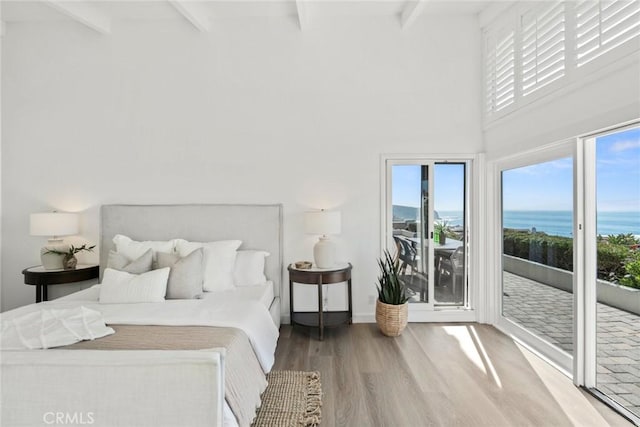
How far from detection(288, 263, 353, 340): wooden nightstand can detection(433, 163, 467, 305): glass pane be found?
3.74 ft

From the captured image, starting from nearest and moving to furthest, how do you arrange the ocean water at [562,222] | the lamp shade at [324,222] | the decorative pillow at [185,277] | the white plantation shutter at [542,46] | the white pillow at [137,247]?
the ocean water at [562,222], the white plantation shutter at [542,46], the decorative pillow at [185,277], the white pillow at [137,247], the lamp shade at [324,222]

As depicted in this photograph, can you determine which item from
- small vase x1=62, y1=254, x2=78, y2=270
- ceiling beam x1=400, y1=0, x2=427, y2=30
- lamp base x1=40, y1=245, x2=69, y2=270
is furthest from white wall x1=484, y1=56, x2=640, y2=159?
lamp base x1=40, y1=245, x2=69, y2=270

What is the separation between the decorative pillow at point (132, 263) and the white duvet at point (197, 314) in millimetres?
323

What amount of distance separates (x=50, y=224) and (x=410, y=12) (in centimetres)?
438

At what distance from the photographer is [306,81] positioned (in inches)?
134

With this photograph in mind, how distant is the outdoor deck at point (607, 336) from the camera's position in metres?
1.90

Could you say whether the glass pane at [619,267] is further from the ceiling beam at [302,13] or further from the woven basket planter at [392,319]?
the ceiling beam at [302,13]

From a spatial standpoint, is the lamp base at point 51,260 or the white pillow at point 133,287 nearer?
the white pillow at point 133,287

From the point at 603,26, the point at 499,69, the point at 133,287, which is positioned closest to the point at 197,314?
the point at 133,287

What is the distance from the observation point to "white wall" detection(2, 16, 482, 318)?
3.39 m

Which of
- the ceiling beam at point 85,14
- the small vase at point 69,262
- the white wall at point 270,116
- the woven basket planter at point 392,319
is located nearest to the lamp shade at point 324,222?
the white wall at point 270,116

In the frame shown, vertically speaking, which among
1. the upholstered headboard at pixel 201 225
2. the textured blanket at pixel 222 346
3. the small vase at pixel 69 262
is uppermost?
the upholstered headboard at pixel 201 225

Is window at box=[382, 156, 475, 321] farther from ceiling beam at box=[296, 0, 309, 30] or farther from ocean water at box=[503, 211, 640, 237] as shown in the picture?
ceiling beam at box=[296, 0, 309, 30]

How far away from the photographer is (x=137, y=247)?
2930 millimetres
